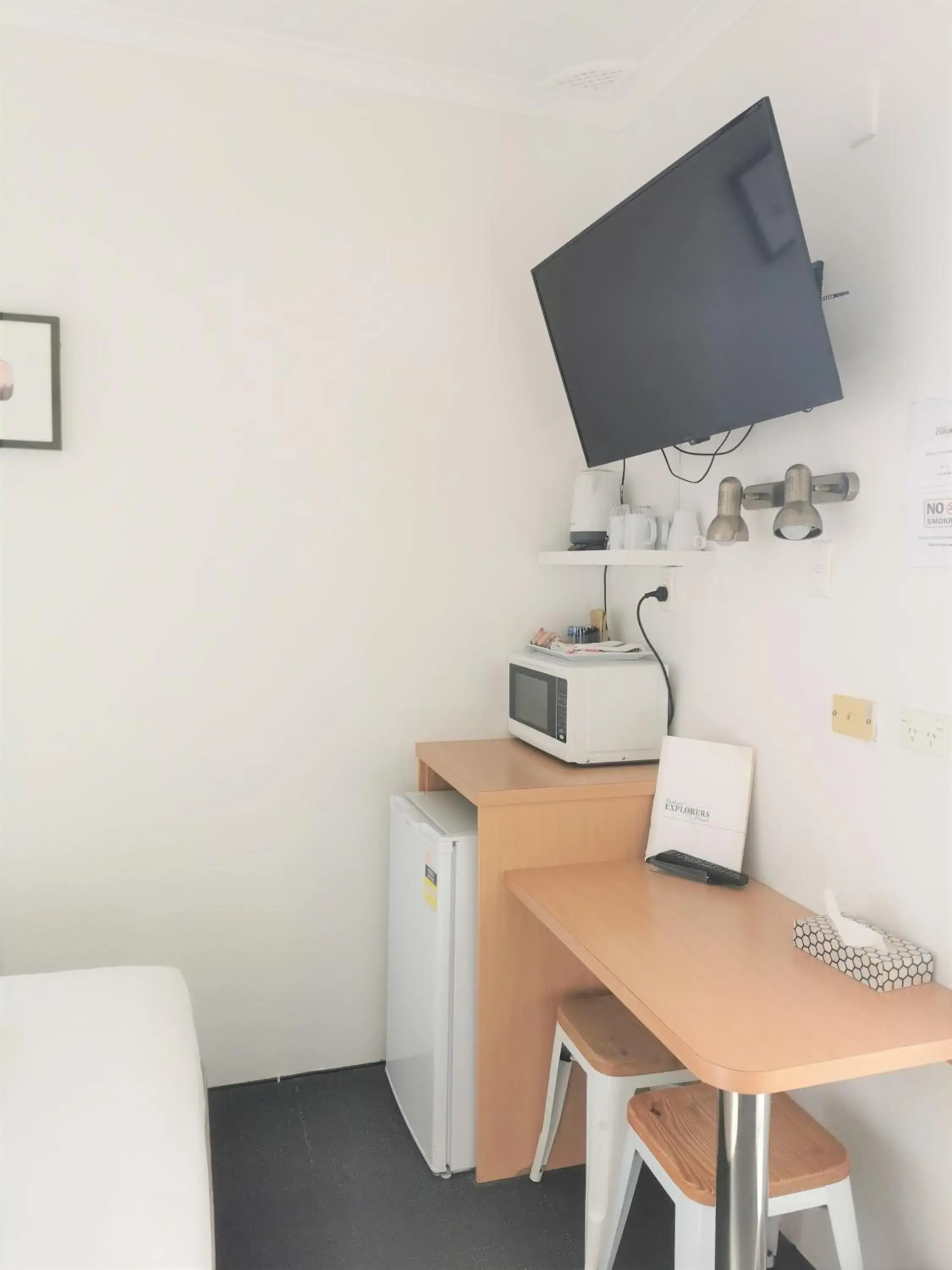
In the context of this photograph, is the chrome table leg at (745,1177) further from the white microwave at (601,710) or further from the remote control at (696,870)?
the white microwave at (601,710)

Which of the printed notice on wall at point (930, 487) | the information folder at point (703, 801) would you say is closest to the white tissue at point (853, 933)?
the information folder at point (703, 801)

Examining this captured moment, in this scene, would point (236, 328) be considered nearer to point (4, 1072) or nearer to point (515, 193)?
point (515, 193)

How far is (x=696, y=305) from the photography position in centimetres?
198

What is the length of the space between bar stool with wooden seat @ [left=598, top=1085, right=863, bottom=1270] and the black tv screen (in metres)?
1.32

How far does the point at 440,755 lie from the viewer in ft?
8.57

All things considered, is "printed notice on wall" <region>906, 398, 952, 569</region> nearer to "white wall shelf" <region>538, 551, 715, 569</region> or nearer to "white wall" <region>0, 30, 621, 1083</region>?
"white wall shelf" <region>538, 551, 715, 569</region>

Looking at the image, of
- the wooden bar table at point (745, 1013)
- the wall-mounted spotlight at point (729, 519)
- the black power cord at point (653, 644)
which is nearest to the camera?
the wooden bar table at point (745, 1013)

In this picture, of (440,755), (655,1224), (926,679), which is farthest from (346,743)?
(926,679)

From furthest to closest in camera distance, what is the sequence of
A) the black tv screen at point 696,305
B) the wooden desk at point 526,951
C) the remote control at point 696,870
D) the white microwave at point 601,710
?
the white microwave at point 601,710 < the wooden desk at point 526,951 < the remote control at point 696,870 < the black tv screen at point 696,305

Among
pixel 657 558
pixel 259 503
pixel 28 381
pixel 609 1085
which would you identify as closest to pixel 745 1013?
pixel 609 1085

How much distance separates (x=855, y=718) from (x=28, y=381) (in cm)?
208

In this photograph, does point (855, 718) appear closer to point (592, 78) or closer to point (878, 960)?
point (878, 960)

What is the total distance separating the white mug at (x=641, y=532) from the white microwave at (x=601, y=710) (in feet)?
1.02

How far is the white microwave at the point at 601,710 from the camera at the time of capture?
2463 millimetres
